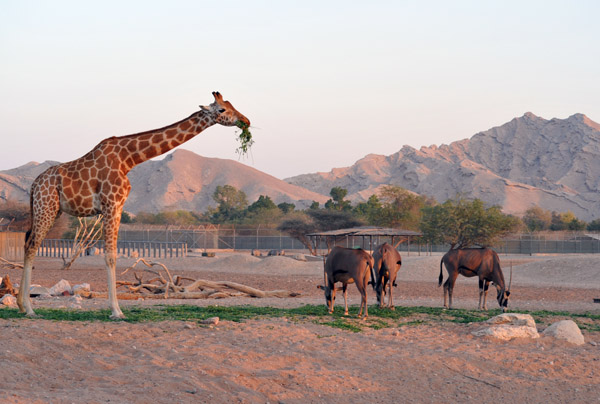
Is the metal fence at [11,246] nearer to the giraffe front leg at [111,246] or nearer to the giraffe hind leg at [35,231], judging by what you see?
the giraffe hind leg at [35,231]

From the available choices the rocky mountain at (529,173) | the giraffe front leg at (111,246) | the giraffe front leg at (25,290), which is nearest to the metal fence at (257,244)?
the giraffe front leg at (25,290)

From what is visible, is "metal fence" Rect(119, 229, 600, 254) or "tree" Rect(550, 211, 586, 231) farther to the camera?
"tree" Rect(550, 211, 586, 231)

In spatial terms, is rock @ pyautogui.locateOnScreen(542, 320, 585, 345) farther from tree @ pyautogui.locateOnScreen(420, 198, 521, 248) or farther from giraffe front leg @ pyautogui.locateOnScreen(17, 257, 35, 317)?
tree @ pyautogui.locateOnScreen(420, 198, 521, 248)

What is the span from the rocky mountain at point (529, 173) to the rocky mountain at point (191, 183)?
20.3m

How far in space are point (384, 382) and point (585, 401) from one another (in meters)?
2.63

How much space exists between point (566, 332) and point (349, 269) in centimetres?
430

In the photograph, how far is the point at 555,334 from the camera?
12.0 metres

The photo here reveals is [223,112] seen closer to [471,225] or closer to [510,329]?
[510,329]

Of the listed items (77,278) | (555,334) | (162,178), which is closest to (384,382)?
(555,334)

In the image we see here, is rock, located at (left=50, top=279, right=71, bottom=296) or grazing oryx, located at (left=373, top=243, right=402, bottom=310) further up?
grazing oryx, located at (left=373, top=243, right=402, bottom=310)

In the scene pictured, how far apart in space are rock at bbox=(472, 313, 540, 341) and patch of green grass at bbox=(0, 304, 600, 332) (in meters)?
1.07

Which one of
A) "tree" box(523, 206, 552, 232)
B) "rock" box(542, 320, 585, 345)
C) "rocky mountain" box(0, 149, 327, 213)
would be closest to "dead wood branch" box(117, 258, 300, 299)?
"rock" box(542, 320, 585, 345)

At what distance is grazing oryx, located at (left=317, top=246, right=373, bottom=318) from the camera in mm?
13852

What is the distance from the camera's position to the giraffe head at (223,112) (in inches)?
484
